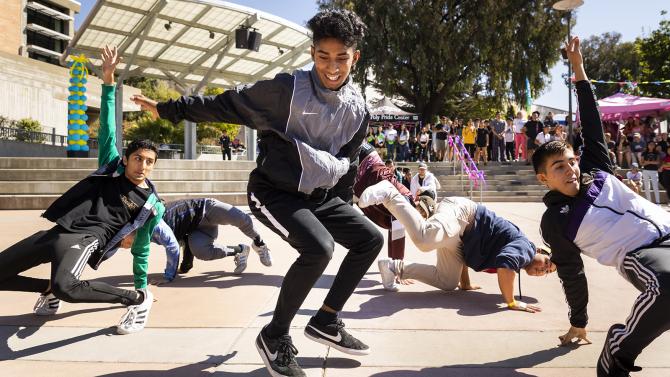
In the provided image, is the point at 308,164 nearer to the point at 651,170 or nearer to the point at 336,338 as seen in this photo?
the point at 336,338

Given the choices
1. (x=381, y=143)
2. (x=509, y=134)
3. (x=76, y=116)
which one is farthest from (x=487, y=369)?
(x=381, y=143)

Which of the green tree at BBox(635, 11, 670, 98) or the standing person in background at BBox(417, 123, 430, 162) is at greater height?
the green tree at BBox(635, 11, 670, 98)

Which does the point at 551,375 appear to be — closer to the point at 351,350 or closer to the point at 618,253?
the point at 618,253

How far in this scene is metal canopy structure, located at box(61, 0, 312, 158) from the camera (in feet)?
52.7

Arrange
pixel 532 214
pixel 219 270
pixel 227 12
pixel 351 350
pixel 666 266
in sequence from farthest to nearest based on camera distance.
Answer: pixel 227 12 < pixel 532 214 < pixel 219 270 < pixel 351 350 < pixel 666 266

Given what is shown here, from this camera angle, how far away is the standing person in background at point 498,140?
19.0m

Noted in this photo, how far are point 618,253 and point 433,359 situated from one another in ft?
3.60

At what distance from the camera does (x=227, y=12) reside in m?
16.6

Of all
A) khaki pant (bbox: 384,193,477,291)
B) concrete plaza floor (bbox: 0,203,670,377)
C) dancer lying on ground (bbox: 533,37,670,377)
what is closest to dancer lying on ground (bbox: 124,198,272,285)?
concrete plaza floor (bbox: 0,203,670,377)

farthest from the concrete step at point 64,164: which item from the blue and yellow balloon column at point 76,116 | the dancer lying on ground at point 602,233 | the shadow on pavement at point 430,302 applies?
the dancer lying on ground at point 602,233

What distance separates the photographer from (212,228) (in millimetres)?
5227

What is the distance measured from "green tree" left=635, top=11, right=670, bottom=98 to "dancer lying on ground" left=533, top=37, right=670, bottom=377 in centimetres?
3026

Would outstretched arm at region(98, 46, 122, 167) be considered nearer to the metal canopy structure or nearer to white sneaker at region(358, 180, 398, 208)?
white sneaker at region(358, 180, 398, 208)

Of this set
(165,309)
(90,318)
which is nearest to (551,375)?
(165,309)
